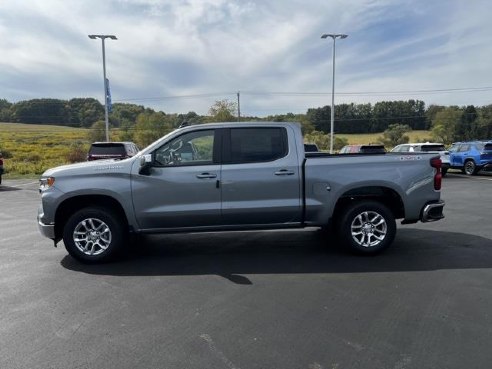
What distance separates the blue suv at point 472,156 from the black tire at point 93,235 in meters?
19.8

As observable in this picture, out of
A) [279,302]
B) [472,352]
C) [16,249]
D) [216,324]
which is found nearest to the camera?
[472,352]

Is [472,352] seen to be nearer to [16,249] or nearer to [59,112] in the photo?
[16,249]

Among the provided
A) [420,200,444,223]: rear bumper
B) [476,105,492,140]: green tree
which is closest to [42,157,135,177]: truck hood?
[420,200,444,223]: rear bumper

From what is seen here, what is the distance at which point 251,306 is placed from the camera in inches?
169

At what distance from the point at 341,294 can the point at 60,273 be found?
355 centimetres

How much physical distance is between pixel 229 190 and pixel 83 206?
6.86 feet

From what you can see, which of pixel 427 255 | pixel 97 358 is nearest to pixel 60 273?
pixel 97 358

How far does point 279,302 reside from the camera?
14.4 feet

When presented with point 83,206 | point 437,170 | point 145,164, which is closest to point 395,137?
point 437,170

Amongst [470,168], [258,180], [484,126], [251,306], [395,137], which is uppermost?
[484,126]

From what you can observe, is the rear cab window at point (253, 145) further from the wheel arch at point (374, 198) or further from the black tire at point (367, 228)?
the black tire at point (367, 228)

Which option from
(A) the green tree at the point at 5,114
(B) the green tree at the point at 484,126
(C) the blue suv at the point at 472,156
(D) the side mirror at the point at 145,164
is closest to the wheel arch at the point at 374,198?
(D) the side mirror at the point at 145,164

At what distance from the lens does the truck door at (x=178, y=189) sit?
5.79m

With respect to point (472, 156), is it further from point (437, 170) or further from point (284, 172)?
point (284, 172)
